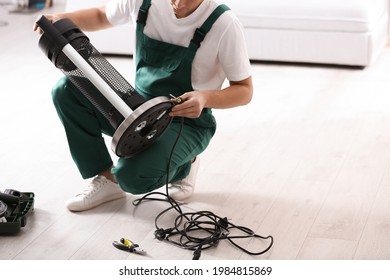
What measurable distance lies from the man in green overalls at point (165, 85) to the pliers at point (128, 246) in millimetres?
222

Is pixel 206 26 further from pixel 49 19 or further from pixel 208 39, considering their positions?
pixel 49 19

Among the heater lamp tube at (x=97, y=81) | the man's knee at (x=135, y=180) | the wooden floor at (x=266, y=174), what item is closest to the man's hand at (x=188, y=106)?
the heater lamp tube at (x=97, y=81)

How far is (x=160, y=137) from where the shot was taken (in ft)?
8.04

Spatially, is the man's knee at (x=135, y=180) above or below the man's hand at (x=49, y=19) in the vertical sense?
below

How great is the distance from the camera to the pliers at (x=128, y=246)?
2266 millimetres

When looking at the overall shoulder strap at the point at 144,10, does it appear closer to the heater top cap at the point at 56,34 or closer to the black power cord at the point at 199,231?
the heater top cap at the point at 56,34

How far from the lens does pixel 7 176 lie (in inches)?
112

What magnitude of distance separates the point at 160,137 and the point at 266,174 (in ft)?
1.86

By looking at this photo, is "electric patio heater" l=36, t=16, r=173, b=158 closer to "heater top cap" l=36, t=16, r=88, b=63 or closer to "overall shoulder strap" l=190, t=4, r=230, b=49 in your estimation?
"heater top cap" l=36, t=16, r=88, b=63

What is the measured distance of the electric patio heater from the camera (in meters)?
2.15

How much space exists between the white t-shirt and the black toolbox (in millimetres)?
642

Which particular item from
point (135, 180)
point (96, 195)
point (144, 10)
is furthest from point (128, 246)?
point (144, 10)

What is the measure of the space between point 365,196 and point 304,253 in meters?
0.49

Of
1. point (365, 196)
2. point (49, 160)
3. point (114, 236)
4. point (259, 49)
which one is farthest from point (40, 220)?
point (259, 49)
